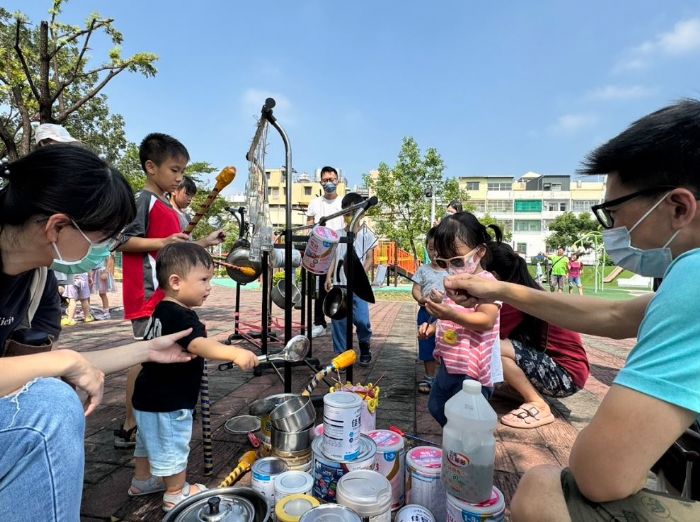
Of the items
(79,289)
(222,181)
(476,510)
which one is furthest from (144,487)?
(79,289)

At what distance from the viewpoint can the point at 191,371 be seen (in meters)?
1.95

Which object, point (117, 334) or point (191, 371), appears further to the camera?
point (117, 334)

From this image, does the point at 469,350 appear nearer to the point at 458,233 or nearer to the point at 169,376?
the point at 458,233

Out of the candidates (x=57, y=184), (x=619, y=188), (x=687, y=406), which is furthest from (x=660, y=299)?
(x=57, y=184)

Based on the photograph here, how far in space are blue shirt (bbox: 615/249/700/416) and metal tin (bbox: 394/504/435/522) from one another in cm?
90

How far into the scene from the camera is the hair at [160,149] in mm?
2539

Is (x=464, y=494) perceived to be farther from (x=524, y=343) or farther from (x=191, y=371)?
(x=524, y=343)

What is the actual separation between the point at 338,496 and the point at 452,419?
574mm

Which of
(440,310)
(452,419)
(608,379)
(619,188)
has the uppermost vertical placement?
(619,188)

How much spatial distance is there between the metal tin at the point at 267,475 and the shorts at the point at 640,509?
3.65 ft

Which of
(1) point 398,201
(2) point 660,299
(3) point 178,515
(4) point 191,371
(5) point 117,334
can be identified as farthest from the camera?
(1) point 398,201

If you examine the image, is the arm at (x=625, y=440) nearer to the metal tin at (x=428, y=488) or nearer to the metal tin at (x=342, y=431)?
the metal tin at (x=428, y=488)

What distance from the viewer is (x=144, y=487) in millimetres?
1895

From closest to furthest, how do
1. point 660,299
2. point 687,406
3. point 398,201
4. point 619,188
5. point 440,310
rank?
point 687,406, point 660,299, point 619,188, point 440,310, point 398,201
